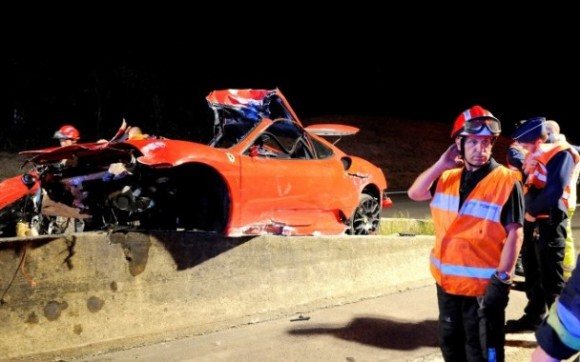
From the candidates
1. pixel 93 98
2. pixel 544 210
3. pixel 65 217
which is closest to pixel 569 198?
pixel 544 210

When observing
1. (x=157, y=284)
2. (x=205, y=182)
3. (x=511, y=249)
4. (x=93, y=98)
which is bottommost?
(x=157, y=284)

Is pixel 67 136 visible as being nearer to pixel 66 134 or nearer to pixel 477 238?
pixel 66 134

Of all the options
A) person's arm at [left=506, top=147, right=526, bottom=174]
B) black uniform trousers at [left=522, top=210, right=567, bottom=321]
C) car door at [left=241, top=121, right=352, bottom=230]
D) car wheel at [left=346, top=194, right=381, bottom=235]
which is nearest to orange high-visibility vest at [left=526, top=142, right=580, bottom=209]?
black uniform trousers at [left=522, top=210, right=567, bottom=321]

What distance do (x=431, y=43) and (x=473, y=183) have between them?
127ft

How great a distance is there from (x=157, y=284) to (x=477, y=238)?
8.42 ft

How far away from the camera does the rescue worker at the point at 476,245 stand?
3104 millimetres

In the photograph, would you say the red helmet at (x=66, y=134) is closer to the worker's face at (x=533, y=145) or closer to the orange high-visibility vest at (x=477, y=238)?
the worker's face at (x=533, y=145)

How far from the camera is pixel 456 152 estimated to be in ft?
11.2

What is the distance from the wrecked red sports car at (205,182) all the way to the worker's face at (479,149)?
2.39 m

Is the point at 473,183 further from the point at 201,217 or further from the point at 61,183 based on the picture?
the point at 61,183

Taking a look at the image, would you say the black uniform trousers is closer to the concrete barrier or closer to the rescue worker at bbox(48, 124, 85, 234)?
the concrete barrier

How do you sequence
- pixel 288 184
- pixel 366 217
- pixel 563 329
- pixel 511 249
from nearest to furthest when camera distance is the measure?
pixel 563 329 < pixel 511 249 < pixel 288 184 < pixel 366 217

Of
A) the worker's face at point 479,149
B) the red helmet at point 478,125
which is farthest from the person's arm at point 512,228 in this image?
the red helmet at point 478,125

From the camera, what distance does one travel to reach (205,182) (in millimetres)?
5102
